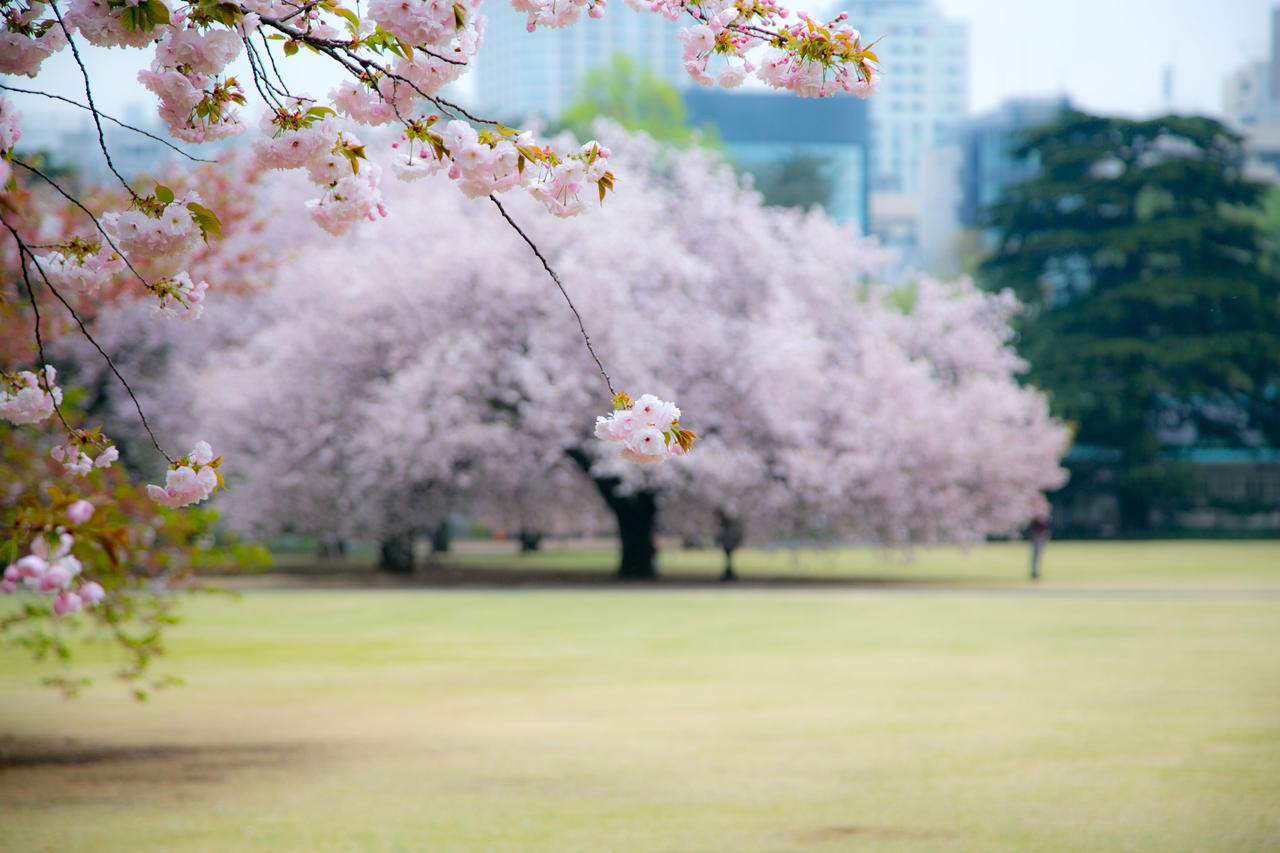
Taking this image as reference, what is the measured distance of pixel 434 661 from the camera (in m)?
15.4

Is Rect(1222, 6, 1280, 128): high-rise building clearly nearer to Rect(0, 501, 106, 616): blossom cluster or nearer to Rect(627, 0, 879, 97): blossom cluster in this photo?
Rect(627, 0, 879, 97): blossom cluster

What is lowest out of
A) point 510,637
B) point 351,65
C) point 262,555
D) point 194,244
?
point 510,637

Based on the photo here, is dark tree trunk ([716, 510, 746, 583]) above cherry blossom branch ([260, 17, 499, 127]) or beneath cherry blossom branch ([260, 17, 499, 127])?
beneath

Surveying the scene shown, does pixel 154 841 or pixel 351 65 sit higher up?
pixel 351 65

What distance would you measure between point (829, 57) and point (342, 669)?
11.7 m

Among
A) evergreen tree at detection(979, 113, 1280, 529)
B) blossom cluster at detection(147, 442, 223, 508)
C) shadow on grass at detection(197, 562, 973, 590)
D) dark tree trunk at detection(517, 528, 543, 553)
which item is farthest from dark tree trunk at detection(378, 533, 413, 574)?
blossom cluster at detection(147, 442, 223, 508)

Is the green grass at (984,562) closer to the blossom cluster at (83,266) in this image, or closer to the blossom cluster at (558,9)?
the blossom cluster at (558,9)

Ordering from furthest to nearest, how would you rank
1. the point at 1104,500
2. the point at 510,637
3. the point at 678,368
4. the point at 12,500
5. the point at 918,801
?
1. the point at 1104,500
2. the point at 678,368
3. the point at 510,637
4. the point at 12,500
5. the point at 918,801

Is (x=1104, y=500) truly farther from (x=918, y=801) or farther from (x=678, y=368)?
(x=918, y=801)

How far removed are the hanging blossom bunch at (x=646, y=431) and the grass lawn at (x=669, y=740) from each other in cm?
331

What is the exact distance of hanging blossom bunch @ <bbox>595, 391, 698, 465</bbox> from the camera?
413cm

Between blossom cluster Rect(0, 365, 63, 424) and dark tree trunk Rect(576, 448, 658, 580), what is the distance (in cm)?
2614

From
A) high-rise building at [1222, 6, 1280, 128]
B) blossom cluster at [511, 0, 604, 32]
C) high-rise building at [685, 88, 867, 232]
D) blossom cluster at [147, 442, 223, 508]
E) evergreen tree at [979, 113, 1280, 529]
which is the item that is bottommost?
blossom cluster at [147, 442, 223, 508]

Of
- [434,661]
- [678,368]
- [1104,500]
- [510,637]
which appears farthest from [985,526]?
[1104,500]
